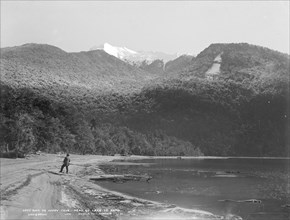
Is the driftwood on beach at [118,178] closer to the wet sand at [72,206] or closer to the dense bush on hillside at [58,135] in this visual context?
the wet sand at [72,206]

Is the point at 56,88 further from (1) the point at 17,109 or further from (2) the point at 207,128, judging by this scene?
(1) the point at 17,109

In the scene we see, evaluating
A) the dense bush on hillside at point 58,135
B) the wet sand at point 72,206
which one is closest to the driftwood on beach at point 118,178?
the wet sand at point 72,206

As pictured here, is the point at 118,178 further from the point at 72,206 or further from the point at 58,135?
the point at 58,135

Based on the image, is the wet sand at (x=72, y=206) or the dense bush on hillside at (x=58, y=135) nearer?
the wet sand at (x=72, y=206)

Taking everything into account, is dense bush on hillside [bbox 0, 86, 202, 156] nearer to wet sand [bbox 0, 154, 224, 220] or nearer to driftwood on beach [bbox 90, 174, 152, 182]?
driftwood on beach [bbox 90, 174, 152, 182]

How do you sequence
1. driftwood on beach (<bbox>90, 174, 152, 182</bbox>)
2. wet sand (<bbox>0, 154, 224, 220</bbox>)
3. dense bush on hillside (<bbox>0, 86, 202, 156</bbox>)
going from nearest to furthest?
wet sand (<bbox>0, 154, 224, 220</bbox>) < driftwood on beach (<bbox>90, 174, 152, 182</bbox>) < dense bush on hillside (<bbox>0, 86, 202, 156</bbox>)

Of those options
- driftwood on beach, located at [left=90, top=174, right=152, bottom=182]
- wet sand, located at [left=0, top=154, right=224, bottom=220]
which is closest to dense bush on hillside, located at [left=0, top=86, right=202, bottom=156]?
driftwood on beach, located at [left=90, top=174, right=152, bottom=182]

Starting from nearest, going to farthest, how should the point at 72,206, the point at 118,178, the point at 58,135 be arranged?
the point at 72,206 → the point at 118,178 → the point at 58,135

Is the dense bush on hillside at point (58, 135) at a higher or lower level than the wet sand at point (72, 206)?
higher

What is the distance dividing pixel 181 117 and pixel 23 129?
12653 cm

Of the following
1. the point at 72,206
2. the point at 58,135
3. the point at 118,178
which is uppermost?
the point at 58,135

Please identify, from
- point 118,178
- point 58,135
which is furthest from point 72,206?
point 58,135

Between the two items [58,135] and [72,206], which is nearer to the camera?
[72,206]

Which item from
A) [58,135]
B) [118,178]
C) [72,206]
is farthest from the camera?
[58,135]
